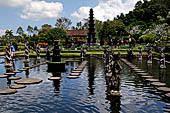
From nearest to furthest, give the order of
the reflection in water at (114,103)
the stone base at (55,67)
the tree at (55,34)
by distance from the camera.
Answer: the reflection in water at (114,103) < the stone base at (55,67) < the tree at (55,34)

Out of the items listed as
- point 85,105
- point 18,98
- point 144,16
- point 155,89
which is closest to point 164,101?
point 155,89

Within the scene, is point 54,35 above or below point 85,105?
above

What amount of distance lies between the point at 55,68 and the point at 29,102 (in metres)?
10.4

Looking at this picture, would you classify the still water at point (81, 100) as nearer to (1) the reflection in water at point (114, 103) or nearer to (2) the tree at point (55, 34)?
(1) the reflection in water at point (114, 103)

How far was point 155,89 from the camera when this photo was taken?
11.5 m

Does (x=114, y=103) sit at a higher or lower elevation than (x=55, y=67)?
lower

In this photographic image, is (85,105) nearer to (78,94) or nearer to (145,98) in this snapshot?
(78,94)

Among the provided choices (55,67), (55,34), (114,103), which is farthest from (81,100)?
(55,34)

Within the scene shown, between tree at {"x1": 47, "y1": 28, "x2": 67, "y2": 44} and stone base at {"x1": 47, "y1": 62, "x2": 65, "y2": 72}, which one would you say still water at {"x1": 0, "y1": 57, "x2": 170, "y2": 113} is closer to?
stone base at {"x1": 47, "y1": 62, "x2": 65, "y2": 72}

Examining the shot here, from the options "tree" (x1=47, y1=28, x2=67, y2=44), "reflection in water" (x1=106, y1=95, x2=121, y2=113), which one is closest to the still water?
"reflection in water" (x1=106, y1=95, x2=121, y2=113)

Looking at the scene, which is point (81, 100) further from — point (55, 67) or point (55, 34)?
point (55, 34)

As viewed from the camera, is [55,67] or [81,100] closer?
[81,100]

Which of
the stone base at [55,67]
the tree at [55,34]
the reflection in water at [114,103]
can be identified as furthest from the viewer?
the tree at [55,34]

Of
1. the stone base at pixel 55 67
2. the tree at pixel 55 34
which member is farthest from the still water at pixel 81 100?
the tree at pixel 55 34
